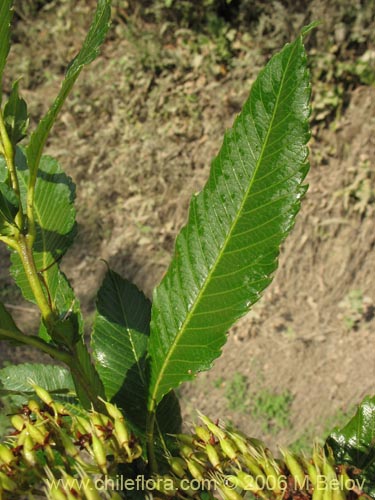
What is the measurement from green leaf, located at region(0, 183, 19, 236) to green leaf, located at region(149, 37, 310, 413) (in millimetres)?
208

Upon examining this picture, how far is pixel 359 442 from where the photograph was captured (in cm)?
80

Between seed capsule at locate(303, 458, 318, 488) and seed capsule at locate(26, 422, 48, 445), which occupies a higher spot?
seed capsule at locate(303, 458, 318, 488)

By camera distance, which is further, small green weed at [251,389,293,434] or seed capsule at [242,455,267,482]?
small green weed at [251,389,293,434]

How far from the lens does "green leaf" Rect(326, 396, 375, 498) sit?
79 centimetres

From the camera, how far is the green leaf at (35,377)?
3.06 feet

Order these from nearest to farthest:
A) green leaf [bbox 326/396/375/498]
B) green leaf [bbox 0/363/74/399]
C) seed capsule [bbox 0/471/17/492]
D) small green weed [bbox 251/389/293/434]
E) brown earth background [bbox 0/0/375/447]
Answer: seed capsule [bbox 0/471/17/492] → green leaf [bbox 326/396/375/498] → green leaf [bbox 0/363/74/399] → small green weed [bbox 251/389/293/434] → brown earth background [bbox 0/0/375/447]

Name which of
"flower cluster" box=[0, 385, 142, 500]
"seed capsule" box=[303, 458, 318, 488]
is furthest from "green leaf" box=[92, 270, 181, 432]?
"seed capsule" box=[303, 458, 318, 488]

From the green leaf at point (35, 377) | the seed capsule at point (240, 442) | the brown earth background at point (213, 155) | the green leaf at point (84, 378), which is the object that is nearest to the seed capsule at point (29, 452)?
the green leaf at point (84, 378)

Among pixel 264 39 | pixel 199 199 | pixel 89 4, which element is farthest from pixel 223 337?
pixel 89 4

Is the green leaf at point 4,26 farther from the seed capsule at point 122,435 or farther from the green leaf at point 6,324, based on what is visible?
the seed capsule at point 122,435

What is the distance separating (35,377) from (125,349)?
0.56 feet

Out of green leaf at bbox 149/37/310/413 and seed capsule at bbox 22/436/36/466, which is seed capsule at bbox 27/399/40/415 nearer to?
seed capsule at bbox 22/436/36/466

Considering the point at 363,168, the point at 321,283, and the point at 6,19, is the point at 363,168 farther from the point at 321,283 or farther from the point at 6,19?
the point at 6,19

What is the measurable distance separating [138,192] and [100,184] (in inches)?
12.4
